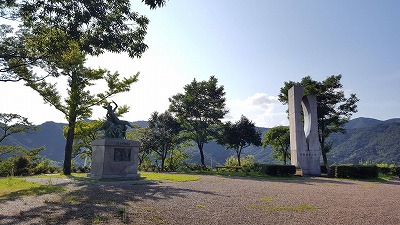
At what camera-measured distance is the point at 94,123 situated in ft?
93.6

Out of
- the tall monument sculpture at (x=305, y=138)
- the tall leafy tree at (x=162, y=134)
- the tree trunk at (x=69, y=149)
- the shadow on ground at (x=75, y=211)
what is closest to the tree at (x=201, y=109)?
the tall leafy tree at (x=162, y=134)

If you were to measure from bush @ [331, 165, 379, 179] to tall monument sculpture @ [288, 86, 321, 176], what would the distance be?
2.19 metres

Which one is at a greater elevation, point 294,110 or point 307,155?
point 294,110

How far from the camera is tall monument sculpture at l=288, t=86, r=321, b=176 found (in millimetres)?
25359

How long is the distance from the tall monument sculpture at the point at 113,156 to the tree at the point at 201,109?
20080 millimetres

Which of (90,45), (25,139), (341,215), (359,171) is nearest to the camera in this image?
(341,215)

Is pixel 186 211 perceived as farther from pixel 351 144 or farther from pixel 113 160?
pixel 351 144

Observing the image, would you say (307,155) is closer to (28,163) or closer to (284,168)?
(284,168)

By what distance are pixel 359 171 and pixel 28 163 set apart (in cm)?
2853

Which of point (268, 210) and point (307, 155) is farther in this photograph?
point (307, 155)

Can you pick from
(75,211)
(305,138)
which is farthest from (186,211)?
(305,138)

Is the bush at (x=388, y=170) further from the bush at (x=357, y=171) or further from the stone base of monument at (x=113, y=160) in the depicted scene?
the stone base of monument at (x=113, y=160)

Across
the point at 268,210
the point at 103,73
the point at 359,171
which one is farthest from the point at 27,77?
the point at 359,171

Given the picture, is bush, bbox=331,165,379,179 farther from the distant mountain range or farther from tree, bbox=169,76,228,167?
the distant mountain range
